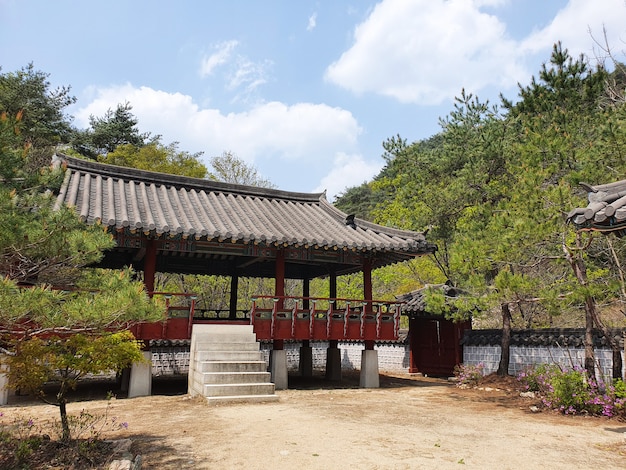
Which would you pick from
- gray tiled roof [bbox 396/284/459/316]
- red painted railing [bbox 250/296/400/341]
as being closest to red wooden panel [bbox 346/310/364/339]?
red painted railing [bbox 250/296/400/341]

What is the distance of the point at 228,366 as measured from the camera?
998 cm

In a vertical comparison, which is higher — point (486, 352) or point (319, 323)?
point (319, 323)

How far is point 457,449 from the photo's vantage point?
6020 millimetres

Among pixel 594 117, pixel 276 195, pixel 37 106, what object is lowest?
pixel 276 195

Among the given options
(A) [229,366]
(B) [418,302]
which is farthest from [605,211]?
(B) [418,302]

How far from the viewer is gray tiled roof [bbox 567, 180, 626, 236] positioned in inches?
201

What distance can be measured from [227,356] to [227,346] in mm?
Result: 397

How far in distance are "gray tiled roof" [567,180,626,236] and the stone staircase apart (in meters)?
6.78

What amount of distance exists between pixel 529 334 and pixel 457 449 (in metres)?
8.83

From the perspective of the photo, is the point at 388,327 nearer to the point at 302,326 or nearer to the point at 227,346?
the point at 302,326

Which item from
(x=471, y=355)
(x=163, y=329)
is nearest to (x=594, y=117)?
(x=471, y=355)

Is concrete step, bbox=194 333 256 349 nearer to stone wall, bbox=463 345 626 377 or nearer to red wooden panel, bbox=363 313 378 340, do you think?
red wooden panel, bbox=363 313 378 340

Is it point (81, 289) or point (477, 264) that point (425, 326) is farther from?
point (81, 289)

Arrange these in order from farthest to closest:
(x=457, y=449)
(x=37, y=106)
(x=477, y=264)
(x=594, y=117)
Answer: (x=37, y=106), (x=594, y=117), (x=477, y=264), (x=457, y=449)
